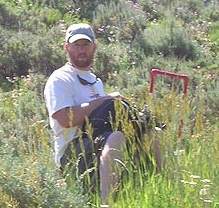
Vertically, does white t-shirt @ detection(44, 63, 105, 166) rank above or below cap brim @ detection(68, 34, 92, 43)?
below

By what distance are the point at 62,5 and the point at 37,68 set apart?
8.88 feet

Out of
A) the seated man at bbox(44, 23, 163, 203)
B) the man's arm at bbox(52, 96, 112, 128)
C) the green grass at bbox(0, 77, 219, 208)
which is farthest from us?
the man's arm at bbox(52, 96, 112, 128)

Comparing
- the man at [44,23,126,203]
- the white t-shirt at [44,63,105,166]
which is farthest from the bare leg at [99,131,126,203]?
the white t-shirt at [44,63,105,166]

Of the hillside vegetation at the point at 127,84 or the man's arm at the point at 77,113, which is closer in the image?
the hillside vegetation at the point at 127,84

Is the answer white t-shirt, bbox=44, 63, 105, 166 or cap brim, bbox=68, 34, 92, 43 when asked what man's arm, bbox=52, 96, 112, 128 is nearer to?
white t-shirt, bbox=44, 63, 105, 166

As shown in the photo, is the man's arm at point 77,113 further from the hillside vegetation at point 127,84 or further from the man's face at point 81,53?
the man's face at point 81,53

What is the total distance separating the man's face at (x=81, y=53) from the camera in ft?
16.1

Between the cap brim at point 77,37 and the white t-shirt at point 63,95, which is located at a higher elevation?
the cap brim at point 77,37

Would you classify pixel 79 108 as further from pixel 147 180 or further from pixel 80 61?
pixel 147 180

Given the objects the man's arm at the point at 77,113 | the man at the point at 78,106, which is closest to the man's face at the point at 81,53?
the man at the point at 78,106

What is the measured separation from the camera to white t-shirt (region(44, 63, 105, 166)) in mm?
4590

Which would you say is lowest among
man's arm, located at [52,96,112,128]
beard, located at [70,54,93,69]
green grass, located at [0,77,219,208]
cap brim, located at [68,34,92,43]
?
green grass, located at [0,77,219,208]

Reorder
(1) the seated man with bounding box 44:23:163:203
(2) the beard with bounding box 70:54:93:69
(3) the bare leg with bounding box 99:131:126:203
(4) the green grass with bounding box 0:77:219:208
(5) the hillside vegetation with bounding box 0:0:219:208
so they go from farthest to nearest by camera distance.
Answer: (2) the beard with bounding box 70:54:93:69
(1) the seated man with bounding box 44:23:163:203
(3) the bare leg with bounding box 99:131:126:203
(5) the hillside vegetation with bounding box 0:0:219:208
(4) the green grass with bounding box 0:77:219:208

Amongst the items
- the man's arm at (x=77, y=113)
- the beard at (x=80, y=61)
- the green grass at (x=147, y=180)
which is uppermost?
the beard at (x=80, y=61)
